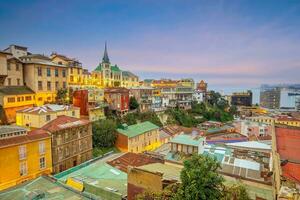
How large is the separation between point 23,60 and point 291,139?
43.5m

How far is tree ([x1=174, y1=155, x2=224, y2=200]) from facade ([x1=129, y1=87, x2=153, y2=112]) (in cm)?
4299

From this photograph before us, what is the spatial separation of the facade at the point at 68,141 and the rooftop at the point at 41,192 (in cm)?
916

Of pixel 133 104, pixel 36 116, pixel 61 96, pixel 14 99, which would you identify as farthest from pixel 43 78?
pixel 133 104

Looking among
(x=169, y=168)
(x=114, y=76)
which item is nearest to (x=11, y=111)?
(x=169, y=168)

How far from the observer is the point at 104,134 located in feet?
106

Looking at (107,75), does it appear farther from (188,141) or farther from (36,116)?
(188,141)

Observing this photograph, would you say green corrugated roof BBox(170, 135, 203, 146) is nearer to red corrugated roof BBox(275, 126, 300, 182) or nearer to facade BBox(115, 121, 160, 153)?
red corrugated roof BBox(275, 126, 300, 182)

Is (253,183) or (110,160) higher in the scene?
(253,183)

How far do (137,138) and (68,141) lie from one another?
1316 cm

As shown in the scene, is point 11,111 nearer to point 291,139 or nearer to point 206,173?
point 206,173

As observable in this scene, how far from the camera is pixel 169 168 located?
54.4 ft

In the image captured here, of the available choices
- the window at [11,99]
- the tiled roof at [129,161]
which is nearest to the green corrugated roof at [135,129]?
the tiled roof at [129,161]

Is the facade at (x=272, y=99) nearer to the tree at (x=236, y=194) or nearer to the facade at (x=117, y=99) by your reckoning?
the facade at (x=117, y=99)

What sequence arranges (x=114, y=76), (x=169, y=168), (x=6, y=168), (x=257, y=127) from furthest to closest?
(x=114, y=76), (x=257, y=127), (x=6, y=168), (x=169, y=168)
